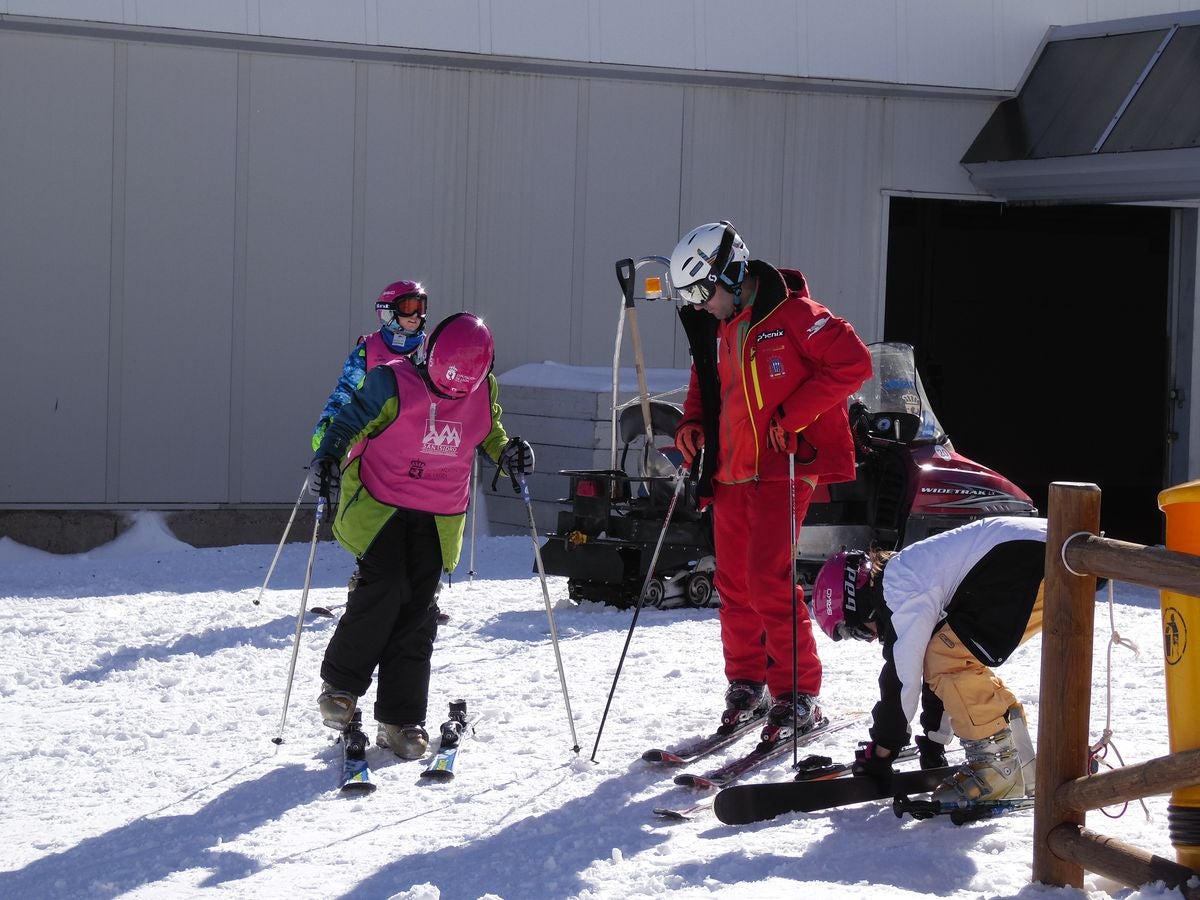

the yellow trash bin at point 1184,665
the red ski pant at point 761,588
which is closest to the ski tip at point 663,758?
the red ski pant at point 761,588

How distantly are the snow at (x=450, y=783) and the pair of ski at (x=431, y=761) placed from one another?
2.5 inches

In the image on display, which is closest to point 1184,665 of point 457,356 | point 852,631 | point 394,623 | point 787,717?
point 852,631

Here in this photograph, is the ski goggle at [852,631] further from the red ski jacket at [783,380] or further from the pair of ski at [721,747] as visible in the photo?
the red ski jacket at [783,380]

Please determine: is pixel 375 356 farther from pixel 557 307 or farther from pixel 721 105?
pixel 721 105

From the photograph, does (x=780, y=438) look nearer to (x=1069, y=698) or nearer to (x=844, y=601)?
(x=844, y=601)

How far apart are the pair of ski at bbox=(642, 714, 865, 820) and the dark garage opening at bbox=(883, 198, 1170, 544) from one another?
13182 millimetres

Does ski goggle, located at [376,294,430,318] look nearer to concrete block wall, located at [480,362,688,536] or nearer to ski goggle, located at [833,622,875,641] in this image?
concrete block wall, located at [480,362,688,536]

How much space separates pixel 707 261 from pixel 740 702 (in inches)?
64.5

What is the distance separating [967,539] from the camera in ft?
14.6

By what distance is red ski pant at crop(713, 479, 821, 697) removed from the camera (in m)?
5.46

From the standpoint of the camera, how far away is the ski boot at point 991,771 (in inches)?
177

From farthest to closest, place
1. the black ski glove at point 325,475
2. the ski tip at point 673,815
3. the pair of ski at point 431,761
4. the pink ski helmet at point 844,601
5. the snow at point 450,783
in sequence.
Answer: the black ski glove at point 325,475 < the pair of ski at point 431,761 < the ski tip at point 673,815 < the pink ski helmet at point 844,601 < the snow at point 450,783

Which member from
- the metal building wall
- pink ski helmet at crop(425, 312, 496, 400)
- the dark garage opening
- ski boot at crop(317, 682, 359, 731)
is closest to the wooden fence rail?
pink ski helmet at crop(425, 312, 496, 400)

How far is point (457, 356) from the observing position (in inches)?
215
